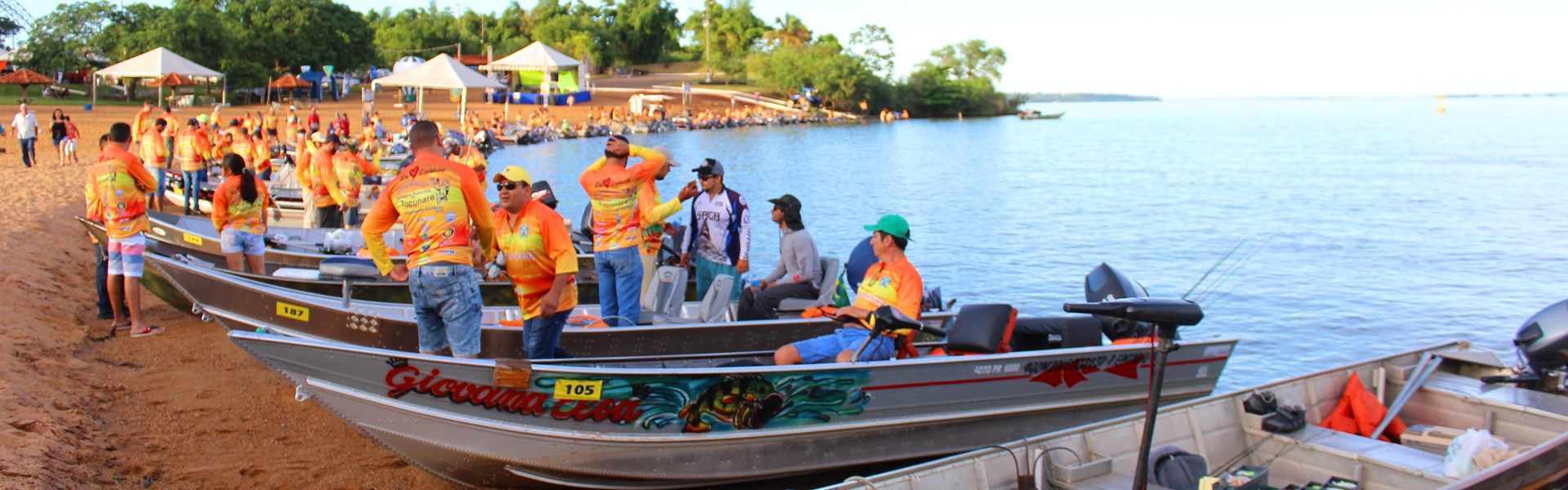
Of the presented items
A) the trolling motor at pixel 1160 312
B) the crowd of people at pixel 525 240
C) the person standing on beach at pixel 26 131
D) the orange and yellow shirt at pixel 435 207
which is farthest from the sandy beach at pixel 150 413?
the person standing on beach at pixel 26 131

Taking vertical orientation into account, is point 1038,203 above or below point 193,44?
below

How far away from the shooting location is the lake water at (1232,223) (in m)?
16.1

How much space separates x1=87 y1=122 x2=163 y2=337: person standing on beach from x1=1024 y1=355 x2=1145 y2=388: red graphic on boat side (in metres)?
7.32

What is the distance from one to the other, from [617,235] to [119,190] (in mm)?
4224

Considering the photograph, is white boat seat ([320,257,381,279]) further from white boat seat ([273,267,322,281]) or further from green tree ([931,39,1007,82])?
green tree ([931,39,1007,82])

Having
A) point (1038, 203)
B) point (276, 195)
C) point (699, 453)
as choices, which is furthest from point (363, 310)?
point (1038, 203)

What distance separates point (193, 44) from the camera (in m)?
47.6

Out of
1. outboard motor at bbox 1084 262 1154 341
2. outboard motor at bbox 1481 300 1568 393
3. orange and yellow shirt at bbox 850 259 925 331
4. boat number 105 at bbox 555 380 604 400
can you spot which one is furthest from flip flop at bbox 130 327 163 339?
outboard motor at bbox 1481 300 1568 393

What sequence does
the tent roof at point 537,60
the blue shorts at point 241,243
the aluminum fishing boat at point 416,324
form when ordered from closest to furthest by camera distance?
the aluminum fishing boat at point 416,324 → the blue shorts at point 241,243 → the tent roof at point 537,60

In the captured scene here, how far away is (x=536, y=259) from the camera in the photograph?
668 cm

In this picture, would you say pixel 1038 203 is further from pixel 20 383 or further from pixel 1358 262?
pixel 20 383

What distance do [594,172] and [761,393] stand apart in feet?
8.89

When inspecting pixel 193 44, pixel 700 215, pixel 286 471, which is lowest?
pixel 286 471

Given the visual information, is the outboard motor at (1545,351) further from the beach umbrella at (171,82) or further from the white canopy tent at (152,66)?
the beach umbrella at (171,82)
